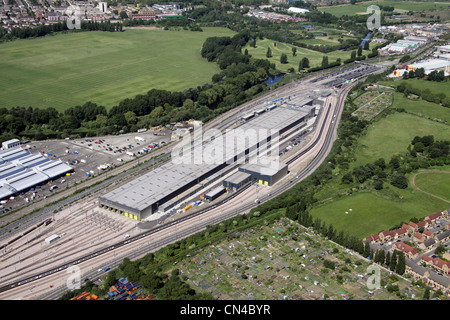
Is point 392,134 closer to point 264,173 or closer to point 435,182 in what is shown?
point 435,182

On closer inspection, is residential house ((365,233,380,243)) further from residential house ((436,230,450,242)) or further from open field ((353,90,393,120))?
open field ((353,90,393,120))

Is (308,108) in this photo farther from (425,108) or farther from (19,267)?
(19,267)

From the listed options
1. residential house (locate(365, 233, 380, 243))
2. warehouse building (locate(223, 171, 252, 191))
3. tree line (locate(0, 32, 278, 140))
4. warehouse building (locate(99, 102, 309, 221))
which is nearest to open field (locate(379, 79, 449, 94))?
tree line (locate(0, 32, 278, 140))

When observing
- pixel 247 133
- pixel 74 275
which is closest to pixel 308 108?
pixel 247 133

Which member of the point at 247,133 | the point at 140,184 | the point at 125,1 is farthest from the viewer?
the point at 125,1

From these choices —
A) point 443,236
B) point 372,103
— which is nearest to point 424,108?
point 372,103
